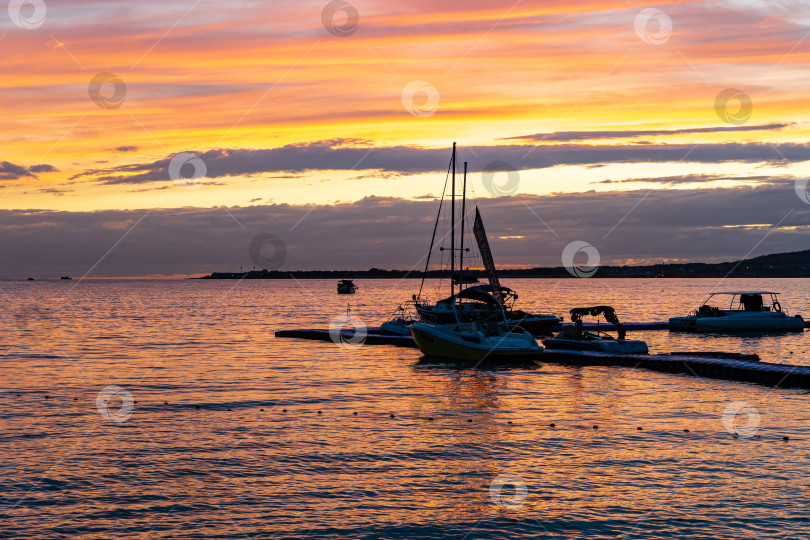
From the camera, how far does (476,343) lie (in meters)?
54.3

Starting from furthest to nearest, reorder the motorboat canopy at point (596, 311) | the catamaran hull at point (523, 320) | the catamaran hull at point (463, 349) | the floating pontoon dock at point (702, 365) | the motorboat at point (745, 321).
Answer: the motorboat at point (745, 321), the catamaran hull at point (523, 320), the motorboat canopy at point (596, 311), the catamaran hull at point (463, 349), the floating pontoon dock at point (702, 365)

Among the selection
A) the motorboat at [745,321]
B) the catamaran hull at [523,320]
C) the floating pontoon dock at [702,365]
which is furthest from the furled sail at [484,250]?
the floating pontoon dock at [702,365]

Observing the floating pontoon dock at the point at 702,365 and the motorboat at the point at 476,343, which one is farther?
the motorboat at the point at 476,343

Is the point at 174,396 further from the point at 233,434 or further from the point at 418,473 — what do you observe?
the point at 418,473

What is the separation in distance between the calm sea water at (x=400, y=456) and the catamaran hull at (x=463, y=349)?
388cm

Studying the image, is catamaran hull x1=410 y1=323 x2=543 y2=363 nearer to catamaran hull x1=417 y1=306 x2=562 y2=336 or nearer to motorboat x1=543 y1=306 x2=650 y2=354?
motorboat x1=543 y1=306 x2=650 y2=354

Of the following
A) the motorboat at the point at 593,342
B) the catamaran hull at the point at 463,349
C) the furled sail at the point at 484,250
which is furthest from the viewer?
the furled sail at the point at 484,250

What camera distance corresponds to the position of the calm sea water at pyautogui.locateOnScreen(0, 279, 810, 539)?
1892 cm

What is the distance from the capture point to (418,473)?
76.7 feet

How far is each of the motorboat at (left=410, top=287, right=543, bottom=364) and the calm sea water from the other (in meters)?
4.10

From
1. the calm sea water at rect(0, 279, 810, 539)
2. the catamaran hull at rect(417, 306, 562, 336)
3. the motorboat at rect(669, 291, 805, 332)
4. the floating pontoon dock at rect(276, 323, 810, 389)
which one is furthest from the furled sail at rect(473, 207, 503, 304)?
the calm sea water at rect(0, 279, 810, 539)

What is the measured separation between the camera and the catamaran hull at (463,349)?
5309cm

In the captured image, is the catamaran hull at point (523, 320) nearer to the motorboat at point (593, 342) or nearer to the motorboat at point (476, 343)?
the motorboat at point (476, 343)

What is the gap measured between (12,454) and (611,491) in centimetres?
1939
